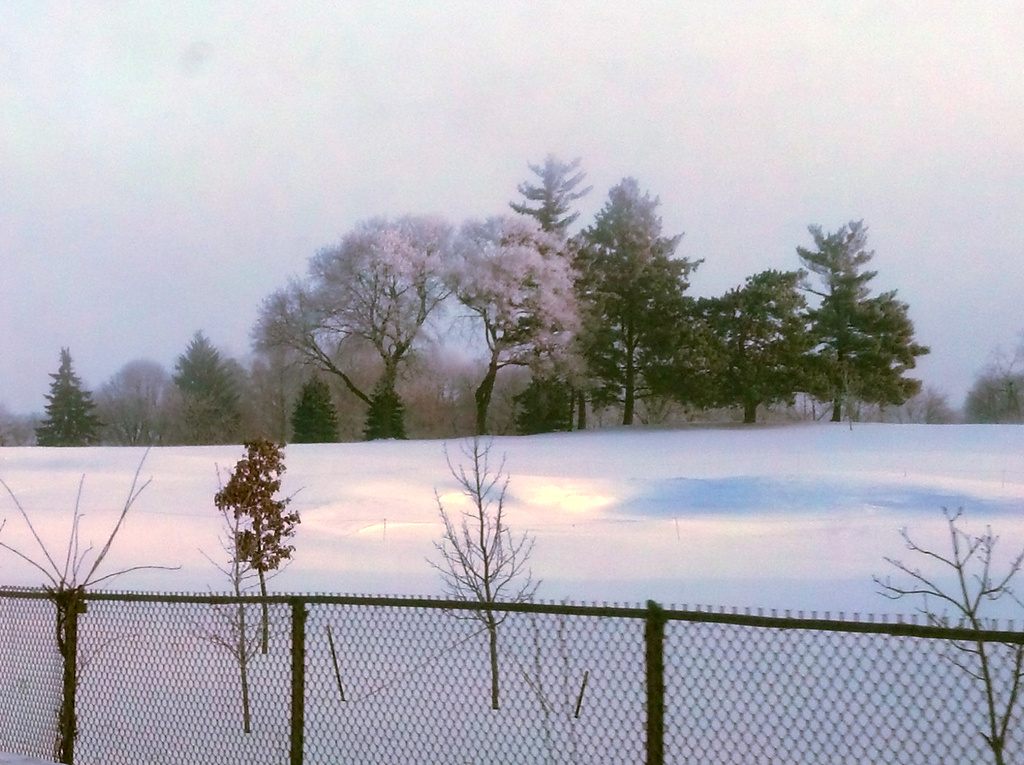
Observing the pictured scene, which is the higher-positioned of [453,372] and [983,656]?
[453,372]

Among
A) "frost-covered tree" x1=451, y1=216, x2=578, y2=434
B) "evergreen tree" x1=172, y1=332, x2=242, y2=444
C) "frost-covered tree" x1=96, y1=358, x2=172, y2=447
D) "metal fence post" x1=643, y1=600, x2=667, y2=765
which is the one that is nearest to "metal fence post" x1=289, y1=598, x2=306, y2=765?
"metal fence post" x1=643, y1=600, x2=667, y2=765

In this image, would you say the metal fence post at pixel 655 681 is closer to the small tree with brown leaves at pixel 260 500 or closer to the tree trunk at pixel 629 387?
the small tree with brown leaves at pixel 260 500

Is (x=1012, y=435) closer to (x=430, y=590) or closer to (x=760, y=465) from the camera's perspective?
(x=760, y=465)

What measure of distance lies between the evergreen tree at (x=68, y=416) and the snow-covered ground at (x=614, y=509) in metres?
21.6

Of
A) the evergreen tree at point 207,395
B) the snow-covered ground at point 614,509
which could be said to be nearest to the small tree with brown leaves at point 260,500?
the snow-covered ground at point 614,509

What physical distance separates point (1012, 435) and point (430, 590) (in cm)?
2633

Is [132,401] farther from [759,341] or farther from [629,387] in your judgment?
[759,341]

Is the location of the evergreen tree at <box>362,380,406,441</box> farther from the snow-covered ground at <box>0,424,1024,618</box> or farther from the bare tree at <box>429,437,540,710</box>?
the bare tree at <box>429,437,540,710</box>

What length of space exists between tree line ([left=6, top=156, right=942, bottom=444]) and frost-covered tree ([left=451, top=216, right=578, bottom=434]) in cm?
6

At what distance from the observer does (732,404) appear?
121ft

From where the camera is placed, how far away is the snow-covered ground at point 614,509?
13125mm

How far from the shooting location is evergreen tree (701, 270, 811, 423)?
115ft

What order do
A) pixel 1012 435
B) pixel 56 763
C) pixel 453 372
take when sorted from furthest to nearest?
1. pixel 453 372
2. pixel 1012 435
3. pixel 56 763

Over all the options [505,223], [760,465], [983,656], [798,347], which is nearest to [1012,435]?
[798,347]
